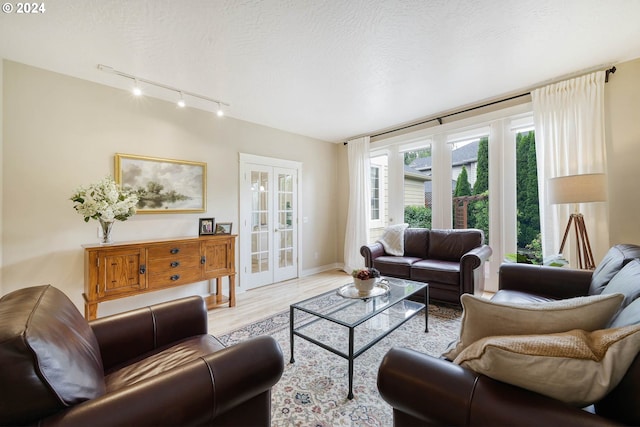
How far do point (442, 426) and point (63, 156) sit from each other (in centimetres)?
374

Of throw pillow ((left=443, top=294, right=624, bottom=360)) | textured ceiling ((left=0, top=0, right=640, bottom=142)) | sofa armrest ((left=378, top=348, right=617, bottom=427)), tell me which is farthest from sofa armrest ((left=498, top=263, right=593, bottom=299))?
textured ceiling ((left=0, top=0, right=640, bottom=142))

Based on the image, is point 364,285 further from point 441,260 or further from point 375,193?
point 375,193

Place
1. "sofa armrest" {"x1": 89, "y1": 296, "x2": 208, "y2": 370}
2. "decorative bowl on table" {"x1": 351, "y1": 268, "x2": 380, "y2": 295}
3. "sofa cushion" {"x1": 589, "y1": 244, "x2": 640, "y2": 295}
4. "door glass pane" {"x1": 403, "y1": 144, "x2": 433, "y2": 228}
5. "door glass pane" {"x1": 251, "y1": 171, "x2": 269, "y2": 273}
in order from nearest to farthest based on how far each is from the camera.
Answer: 1. "sofa armrest" {"x1": 89, "y1": 296, "x2": 208, "y2": 370}
2. "sofa cushion" {"x1": 589, "y1": 244, "x2": 640, "y2": 295}
3. "decorative bowl on table" {"x1": 351, "y1": 268, "x2": 380, "y2": 295}
4. "door glass pane" {"x1": 251, "y1": 171, "x2": 269, "y2": 273}
5. "door glass pane" {"x1": 403, "y1": 144, "x2": 433, "y2": 228}

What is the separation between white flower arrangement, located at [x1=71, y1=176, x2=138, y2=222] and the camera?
244 cm

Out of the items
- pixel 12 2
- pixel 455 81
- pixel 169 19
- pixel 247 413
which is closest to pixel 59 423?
pixel 247 413

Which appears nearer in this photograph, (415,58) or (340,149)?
(415,58)

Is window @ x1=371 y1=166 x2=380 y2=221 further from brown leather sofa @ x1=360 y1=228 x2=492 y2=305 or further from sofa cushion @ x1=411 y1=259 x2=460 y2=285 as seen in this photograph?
sofa cushion @ x1=411 y1=259 x2=460 y2=285

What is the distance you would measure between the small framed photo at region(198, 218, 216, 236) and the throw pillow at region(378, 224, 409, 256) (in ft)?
7.94

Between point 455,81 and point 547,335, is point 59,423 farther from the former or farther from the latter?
point 455,81

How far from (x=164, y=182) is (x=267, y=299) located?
6.61 feet

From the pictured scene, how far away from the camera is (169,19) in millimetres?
1921

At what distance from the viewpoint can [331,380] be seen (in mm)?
1834

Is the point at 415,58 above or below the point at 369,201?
above

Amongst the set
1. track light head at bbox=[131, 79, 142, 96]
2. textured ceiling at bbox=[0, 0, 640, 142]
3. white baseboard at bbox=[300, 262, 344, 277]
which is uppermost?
textured ceiling at bbox=[0, 0, 640, 142]
